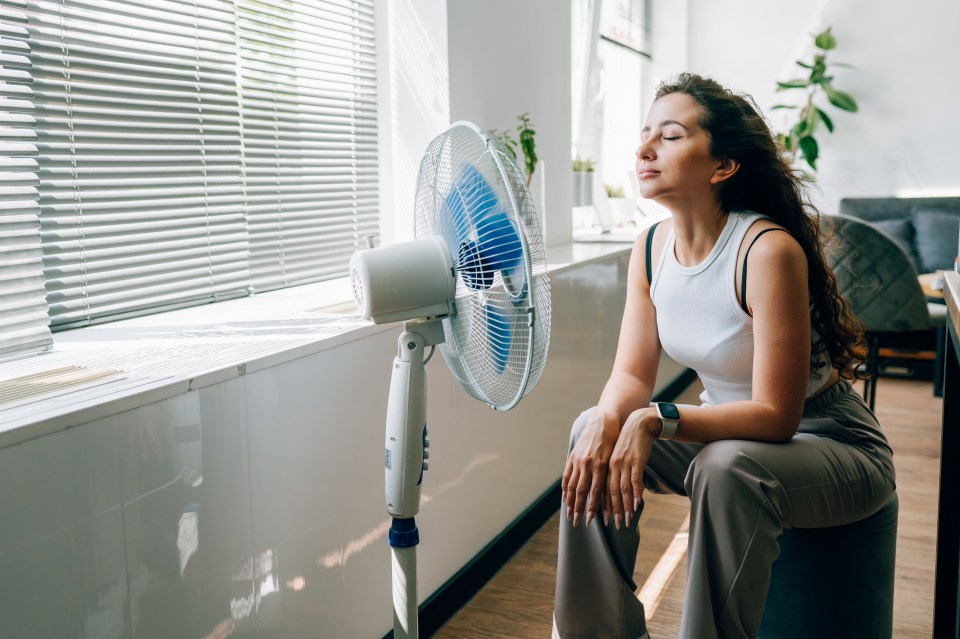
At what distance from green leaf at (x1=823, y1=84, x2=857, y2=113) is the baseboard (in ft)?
12.0

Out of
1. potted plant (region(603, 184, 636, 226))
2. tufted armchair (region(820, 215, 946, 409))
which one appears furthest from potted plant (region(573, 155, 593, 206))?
tufted armchair (region(820, 215, 946, 409))

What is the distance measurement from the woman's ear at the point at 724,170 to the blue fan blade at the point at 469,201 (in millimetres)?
535

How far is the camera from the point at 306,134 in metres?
2.17

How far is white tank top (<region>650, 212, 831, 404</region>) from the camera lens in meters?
1.50

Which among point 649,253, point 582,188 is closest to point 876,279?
point 582,188

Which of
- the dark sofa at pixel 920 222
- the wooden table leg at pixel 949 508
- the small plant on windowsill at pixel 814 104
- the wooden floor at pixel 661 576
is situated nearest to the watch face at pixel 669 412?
the wooden table leg at pixel 949 508

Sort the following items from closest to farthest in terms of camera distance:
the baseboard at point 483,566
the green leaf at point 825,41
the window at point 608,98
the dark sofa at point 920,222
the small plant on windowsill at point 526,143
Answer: the baseboard at point 483,566, the small plant on windowsill at point 526,143, the window at point 608,98, the dark sofa at point 920,222, the green leaf at point 825,41

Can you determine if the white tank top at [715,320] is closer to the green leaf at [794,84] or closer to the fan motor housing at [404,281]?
the fan motor housing at [404,281]

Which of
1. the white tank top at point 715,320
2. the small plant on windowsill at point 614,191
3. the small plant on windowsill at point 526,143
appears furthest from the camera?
the small plant on windowsill at point 614,191

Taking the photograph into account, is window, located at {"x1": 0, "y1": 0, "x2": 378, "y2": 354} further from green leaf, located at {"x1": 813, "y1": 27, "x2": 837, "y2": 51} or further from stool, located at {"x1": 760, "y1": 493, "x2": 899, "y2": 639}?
green leaf, located at {"x1": 813, "y1": 27, "x2": 837, "y2": 51}

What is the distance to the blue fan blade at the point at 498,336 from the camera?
120 cm

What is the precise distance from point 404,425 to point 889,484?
886mm

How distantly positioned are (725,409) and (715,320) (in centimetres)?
18

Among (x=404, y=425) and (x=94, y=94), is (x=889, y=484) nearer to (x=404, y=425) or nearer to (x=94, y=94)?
(x=404, y=425)
